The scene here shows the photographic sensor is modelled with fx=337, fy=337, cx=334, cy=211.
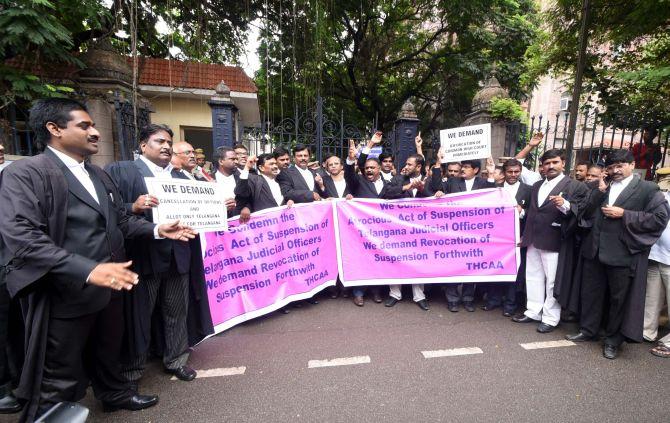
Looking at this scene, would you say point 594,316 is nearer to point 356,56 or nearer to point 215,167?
point 215,167

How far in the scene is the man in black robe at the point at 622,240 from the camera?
3.12 meters

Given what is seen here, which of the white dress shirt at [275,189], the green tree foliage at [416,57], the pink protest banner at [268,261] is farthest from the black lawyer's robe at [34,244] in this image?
the green tree foliage at [416,57]

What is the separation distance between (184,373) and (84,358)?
0.77 m

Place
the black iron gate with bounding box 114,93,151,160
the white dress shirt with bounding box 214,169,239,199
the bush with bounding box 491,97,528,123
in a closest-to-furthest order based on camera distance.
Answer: the white dress shirt with bounding box 214,169,239,199 → the black iron gate with bounding box 114,93,151,160 → the bush with bounding box 491,97,528,123

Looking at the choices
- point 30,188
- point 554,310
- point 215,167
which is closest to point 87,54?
point 215,167

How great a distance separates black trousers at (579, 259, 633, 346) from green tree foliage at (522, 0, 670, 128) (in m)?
3.79

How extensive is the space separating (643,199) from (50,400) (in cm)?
491

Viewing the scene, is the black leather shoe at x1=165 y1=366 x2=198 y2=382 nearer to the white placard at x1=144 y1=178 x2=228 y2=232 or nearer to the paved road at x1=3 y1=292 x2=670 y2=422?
the paved road at x1=3 y1=292 x2=670 y2=422

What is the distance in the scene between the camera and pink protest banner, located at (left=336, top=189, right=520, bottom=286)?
4180mm

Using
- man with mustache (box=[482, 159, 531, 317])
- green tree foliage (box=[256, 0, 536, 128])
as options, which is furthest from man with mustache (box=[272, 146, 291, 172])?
green tree foliage (box=[256, 0, 536, 128])

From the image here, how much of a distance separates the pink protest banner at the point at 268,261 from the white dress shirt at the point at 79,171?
4.55 feet

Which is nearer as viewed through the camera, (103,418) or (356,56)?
(103,418)

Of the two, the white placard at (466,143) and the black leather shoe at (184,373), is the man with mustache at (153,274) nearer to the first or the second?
the black leather shoe at (184,373)

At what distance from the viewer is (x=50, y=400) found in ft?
6.56
